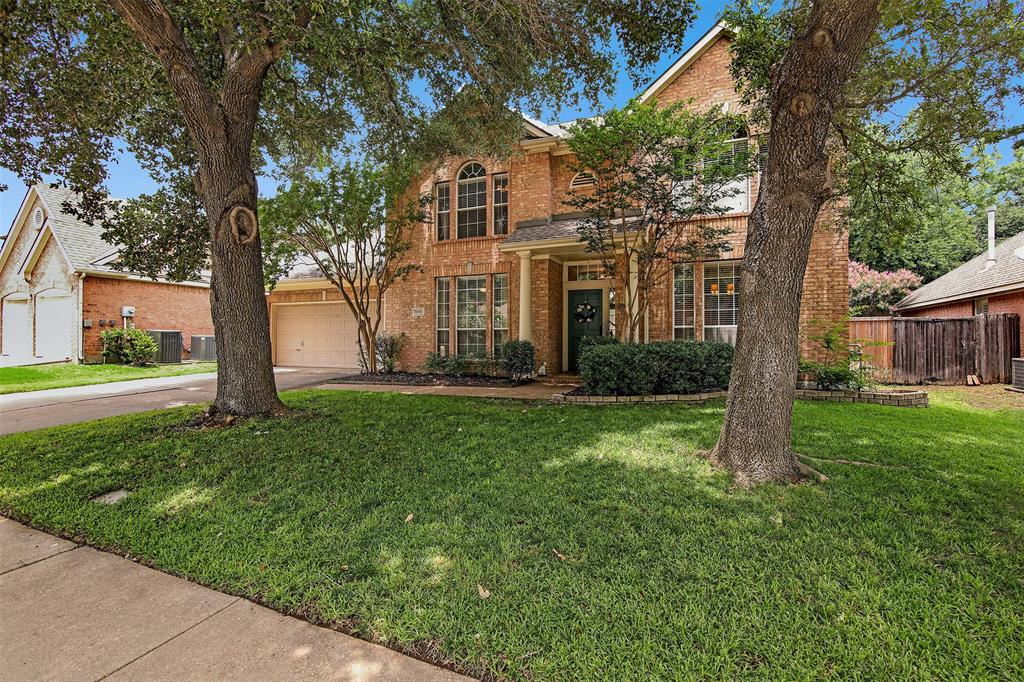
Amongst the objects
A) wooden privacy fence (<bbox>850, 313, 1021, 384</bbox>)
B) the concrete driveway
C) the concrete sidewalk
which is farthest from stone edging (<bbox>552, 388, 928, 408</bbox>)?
the concrete driveway

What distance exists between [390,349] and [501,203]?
16.9 ft

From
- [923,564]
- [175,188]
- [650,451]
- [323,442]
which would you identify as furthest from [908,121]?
[175,188]

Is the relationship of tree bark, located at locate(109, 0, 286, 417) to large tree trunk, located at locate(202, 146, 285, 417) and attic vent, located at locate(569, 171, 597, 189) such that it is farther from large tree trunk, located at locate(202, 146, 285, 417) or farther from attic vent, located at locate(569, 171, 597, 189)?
attic vent, located at locate(569, 171, 597, 189)

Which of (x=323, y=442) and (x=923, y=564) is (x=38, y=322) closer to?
(x=323, y=442)

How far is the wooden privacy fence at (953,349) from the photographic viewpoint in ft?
36.4

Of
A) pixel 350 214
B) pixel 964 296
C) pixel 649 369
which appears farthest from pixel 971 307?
pixel 350 214

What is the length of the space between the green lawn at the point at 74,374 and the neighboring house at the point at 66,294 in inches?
68.6

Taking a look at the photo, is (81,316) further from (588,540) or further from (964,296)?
(964,296)

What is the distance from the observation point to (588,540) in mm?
2879

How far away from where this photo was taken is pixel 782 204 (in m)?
3.85

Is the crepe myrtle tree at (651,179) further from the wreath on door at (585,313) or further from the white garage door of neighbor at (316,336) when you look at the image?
the white garage door of neighbor at (316,336)

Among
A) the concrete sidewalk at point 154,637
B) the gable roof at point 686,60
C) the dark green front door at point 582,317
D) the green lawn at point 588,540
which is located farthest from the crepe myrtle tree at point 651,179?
the concrete sidewalk at point 154,637

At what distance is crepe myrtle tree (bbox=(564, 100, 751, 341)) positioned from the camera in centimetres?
851

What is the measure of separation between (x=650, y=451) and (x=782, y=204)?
2.58 metres
